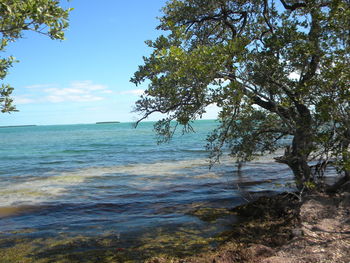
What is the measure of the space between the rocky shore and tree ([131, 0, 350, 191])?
92 centimetres

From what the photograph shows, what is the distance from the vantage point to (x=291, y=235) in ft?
23.6

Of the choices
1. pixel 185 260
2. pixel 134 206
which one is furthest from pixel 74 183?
pixel 185 260

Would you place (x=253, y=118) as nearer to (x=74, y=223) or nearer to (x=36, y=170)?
(x=74, y=223)

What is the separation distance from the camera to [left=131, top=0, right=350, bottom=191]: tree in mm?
6484

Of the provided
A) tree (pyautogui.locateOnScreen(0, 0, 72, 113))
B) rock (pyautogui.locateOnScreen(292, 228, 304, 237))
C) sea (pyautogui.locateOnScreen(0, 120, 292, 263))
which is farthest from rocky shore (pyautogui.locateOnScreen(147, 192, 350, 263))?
tree (pyautogui.locateOnScreen(0, 0, 72, 113))

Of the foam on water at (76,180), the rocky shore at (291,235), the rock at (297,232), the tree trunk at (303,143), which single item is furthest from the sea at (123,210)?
the rock at (297,232)

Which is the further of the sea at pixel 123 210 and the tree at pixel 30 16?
the sea at pixel 123 210

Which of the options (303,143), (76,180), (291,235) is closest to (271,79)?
(303,143)

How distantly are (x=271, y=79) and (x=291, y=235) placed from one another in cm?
385

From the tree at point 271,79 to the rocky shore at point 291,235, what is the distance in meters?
0.92

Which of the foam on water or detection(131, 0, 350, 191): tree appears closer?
detection(131, 0, 350, 191): tree

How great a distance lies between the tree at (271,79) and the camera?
21.3ft

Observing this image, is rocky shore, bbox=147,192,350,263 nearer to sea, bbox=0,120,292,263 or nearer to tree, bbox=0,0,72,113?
sea, bbox=0,120,292,263

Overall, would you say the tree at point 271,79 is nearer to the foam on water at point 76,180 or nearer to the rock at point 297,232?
the rock at point 297,232
